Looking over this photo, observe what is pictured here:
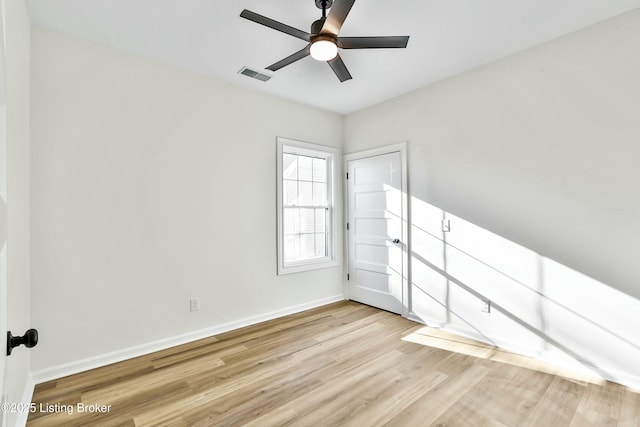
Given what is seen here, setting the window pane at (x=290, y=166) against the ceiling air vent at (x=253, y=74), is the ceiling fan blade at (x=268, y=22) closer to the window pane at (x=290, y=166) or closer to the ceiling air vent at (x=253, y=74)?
the ceiling air vent at (x=253, y=74)

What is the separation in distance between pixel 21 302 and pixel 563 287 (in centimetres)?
399

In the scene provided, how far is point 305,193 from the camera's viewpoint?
4199 mm

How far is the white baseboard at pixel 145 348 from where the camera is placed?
92.5 inches

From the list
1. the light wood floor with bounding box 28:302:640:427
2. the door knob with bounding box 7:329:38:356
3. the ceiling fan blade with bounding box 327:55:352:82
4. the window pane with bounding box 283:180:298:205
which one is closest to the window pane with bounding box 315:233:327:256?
the window pane with bounding box 283:180:298:205

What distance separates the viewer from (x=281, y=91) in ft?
11.9

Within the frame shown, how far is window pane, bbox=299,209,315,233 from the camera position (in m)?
4.14

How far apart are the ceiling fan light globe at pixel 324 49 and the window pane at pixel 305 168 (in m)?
2.06

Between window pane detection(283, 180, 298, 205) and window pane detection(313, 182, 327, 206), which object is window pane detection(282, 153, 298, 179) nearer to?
window pane detection(283, 180, 298, 205)

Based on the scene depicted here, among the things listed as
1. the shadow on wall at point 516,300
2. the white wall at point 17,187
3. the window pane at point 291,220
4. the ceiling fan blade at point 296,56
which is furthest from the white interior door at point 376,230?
the white wall at point 17,187

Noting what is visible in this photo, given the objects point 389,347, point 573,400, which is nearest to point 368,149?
point 389,347

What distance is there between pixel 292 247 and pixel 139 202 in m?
1.89

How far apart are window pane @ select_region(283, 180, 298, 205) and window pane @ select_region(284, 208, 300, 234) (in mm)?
108

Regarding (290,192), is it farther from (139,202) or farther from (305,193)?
(139,202)

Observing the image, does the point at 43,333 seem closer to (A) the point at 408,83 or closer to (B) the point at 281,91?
(B) the point at 281,91
